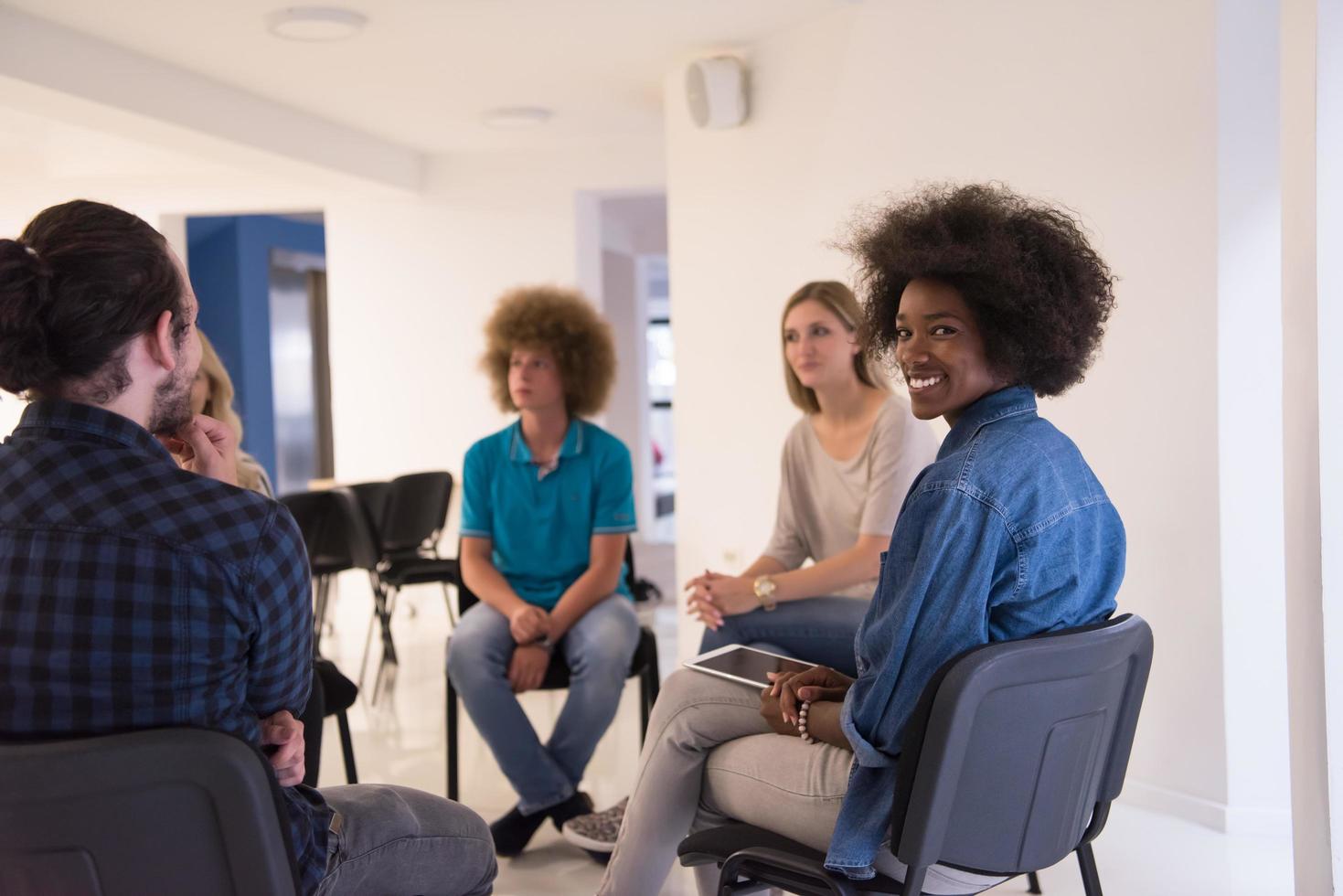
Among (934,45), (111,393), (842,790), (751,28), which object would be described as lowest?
(842,790)

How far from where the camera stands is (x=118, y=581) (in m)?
1.27

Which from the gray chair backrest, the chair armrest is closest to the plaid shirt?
the chair armrest

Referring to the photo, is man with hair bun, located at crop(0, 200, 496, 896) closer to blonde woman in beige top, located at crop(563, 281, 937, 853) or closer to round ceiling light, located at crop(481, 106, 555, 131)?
blonde woman in beige top, located at crop(563, 281, 937, 853)

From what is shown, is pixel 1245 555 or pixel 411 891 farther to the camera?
pixel 1245 555

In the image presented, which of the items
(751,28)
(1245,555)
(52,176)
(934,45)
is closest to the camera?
(1245,555)

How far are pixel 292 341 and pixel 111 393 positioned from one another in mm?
9031

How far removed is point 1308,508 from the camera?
2064mm

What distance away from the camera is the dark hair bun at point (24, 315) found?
50.1 inches

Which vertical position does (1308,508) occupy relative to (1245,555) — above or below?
above

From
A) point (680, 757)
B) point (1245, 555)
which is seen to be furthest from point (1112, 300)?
point (1245, 555)

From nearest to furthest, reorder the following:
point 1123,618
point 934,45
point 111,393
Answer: point 111,393 < point 1123,618 < point 934,45

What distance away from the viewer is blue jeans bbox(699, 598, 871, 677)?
2.56 meters

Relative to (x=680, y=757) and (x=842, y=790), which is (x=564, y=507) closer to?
(x=680, y=757)

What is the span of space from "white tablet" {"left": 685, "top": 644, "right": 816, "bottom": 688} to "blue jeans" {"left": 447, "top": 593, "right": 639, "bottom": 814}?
0.83 m
